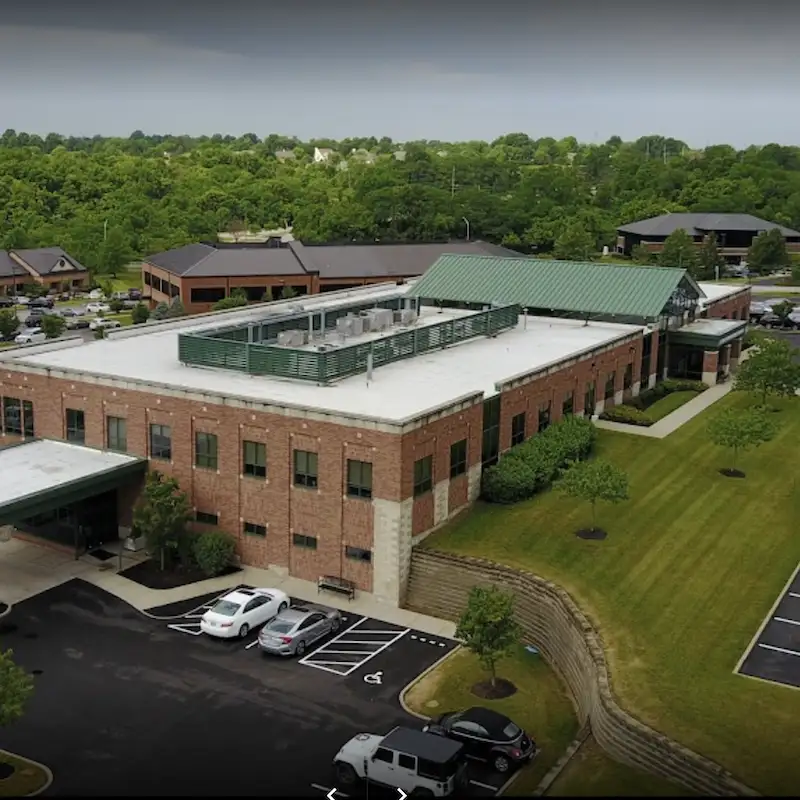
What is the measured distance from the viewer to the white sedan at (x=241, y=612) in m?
35.8

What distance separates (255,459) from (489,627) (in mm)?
13875

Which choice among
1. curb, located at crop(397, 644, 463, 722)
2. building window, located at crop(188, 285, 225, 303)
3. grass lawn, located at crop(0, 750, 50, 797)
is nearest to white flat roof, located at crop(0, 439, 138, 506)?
grass lawn, located at crop(0, 750, 50, 797)

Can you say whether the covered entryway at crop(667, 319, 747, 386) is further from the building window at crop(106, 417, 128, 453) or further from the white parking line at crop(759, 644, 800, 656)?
the white parking line at crop(759, 644, 800, 656)

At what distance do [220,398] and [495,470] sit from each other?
11702 millimetres

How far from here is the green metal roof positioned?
66.3 metres

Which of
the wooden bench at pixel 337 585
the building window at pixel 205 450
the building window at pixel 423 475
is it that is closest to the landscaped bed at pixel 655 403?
the building window at pixel 423 475

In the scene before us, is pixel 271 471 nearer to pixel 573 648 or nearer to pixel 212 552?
pixel 212 552

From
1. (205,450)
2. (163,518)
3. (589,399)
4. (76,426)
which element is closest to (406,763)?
(163,518)

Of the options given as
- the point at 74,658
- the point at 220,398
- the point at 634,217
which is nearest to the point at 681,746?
the point at 74,658

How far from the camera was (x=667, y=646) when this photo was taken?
105 ft

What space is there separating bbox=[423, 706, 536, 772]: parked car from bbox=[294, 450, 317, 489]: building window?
13.2 meters

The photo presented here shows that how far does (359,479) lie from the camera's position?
39469mm

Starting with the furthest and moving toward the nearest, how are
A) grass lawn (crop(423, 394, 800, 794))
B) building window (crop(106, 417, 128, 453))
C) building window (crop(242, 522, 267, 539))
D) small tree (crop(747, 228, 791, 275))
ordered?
small tree (crop(747, 228, 791, 275)) < building window (crop(106, 417, 128, 453)) < building window (crop(242, 522, 267, 539)) < grass lawn (crop(423, 394, 800, 794))

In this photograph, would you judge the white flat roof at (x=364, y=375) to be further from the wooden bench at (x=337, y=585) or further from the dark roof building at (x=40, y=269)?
the dark roof building at (x=40, y=269)
